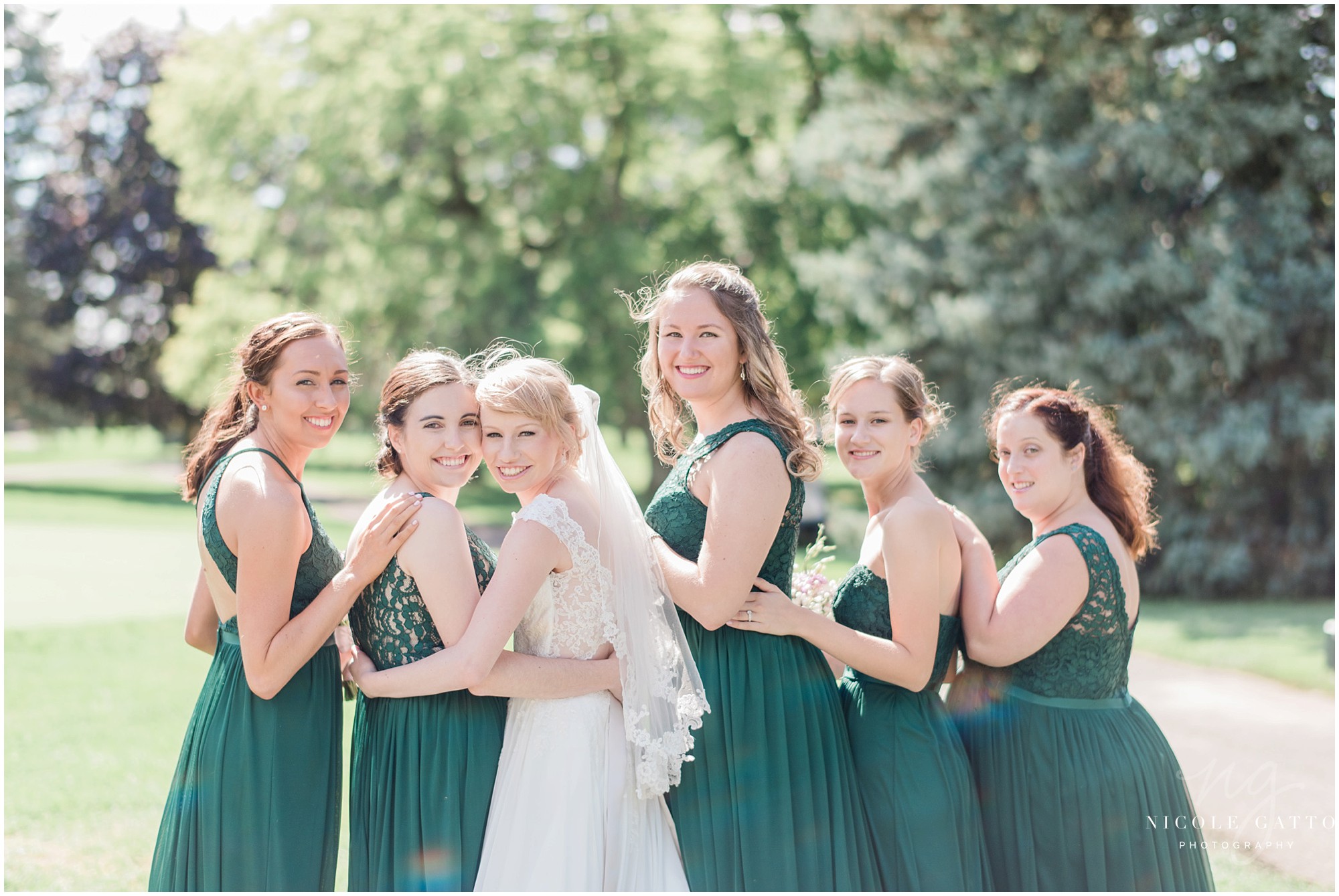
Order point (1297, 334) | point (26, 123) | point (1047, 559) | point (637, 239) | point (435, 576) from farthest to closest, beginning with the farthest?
1. point (26, 123)
2. point (637, 239)
3. point (1297, 334)
4. point (1047, 559)
5. point (435, 576)

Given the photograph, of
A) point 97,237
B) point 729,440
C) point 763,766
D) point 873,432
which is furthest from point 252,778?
point 97,237

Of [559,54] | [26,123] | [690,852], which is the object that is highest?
[26,123]

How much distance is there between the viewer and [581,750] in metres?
3.47

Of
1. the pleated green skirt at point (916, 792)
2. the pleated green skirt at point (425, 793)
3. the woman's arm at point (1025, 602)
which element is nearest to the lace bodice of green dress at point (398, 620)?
the pleated green skirt at point (425, 793)

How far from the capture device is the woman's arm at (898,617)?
138 inches

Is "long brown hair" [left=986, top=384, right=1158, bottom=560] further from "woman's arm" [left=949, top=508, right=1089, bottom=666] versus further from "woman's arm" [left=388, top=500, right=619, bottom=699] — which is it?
"woman's arm" [left=388, top=500, right=619, bottom=699]

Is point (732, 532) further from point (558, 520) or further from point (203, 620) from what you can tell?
point (203, 620)

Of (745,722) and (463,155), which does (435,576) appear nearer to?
(745,722)

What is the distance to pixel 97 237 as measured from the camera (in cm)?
3594

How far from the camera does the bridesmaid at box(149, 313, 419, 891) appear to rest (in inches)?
135

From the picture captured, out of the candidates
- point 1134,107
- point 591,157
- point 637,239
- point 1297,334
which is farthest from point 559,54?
point 1297,334

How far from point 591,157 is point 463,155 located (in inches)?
116

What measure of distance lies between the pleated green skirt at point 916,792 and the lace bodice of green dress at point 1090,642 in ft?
1.43

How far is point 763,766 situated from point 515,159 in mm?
21666
